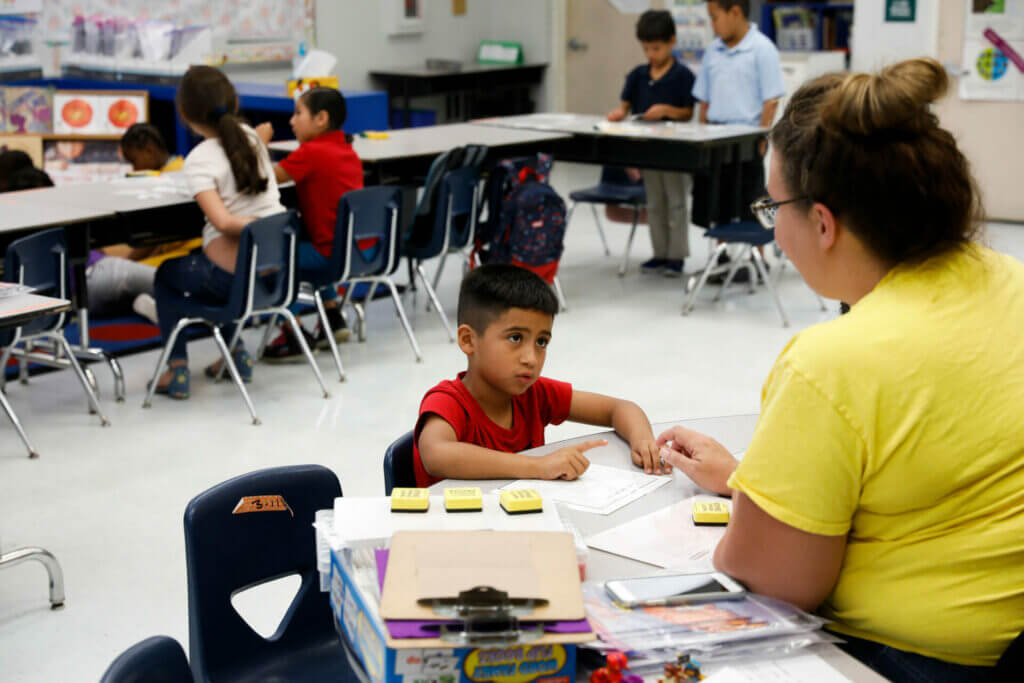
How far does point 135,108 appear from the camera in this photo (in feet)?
23.4

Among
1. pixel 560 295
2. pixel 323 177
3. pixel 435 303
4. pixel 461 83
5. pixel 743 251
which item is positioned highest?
pixel 461 83

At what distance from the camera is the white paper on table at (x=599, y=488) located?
1757 mm

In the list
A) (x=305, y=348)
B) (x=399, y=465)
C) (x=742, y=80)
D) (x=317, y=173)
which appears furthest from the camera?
(x=742, y=80)

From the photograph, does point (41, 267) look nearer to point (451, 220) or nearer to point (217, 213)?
point (217, 213)

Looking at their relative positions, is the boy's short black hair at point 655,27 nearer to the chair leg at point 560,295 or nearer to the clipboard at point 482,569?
the chair leg at point 560,295

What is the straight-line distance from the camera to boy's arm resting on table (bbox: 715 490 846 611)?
4.19 ft

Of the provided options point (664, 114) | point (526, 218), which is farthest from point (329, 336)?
point (664, 114)

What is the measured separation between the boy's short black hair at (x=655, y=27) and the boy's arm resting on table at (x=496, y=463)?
16.5 feet

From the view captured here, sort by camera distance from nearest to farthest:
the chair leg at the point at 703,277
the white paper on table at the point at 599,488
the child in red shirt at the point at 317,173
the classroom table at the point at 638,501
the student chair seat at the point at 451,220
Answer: the classroom table at the point at 638,501 → the white paper on table at the point at 599,488 → the child in red shirt at the point at 317,173 → the student chair seat at the point at 451,220 → the chair leg at the point at 703,277

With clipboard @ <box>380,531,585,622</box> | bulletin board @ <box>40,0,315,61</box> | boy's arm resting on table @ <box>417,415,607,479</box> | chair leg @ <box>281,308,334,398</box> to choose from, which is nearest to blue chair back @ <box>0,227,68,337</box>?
chair leg @ <box>281,308,334,398</box>

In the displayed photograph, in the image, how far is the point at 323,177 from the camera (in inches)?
197

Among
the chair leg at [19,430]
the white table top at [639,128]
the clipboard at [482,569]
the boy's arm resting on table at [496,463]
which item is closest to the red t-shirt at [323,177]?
the chair leg at [19,430]

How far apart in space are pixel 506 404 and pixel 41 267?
237 cm

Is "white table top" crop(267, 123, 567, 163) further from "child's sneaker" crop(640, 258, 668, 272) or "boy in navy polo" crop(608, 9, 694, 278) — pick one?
"child's sneaker" crop(640, 258, 668, 272)
